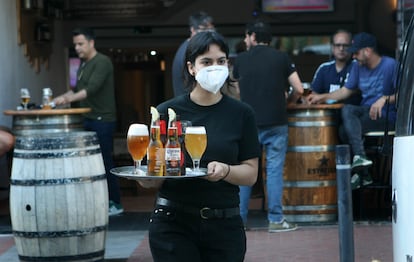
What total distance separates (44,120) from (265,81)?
2.31 m

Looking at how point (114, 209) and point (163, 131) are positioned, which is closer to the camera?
point (163, 131)

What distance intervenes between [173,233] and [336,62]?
5398mm

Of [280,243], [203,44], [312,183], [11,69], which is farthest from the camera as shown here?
[11,69]

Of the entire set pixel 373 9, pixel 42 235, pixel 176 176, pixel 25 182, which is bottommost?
pixel 42 235

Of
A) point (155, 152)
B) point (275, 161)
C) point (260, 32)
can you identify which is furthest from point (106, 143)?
point (155, 152)

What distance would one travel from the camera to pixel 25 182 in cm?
589

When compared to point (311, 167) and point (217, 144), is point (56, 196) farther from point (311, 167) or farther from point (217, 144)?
point (311, 167)

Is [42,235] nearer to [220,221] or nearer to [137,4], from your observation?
[220,221]

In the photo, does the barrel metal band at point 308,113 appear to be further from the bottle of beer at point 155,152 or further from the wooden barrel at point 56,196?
the bottle of beer at point 155,152

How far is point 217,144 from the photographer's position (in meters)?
3.84

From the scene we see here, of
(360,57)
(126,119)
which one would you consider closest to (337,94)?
(360,57)

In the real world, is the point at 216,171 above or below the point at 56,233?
above

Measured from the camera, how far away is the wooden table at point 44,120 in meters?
8.40

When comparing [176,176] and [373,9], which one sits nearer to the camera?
[176,176]
